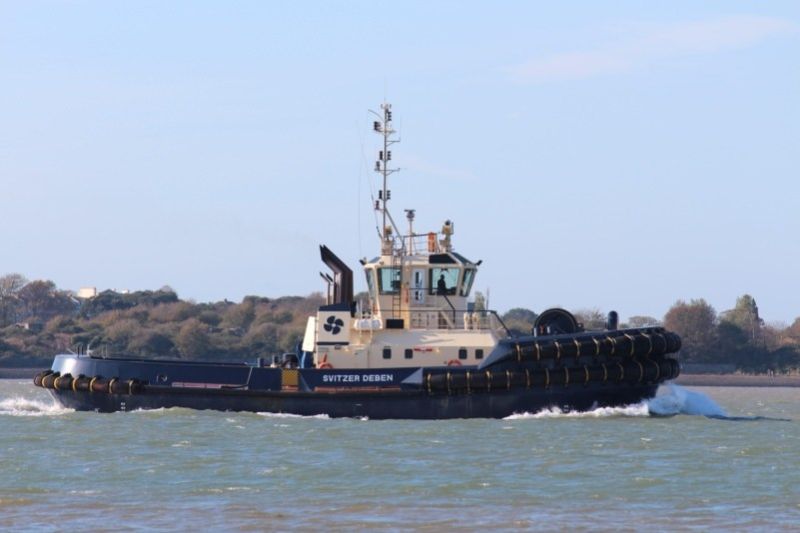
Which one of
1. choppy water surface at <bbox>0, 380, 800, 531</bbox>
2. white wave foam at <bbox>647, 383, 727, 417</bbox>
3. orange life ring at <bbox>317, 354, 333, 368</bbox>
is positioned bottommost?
choppy water surface at <bbox>0, 380, 800, 531</bbox>

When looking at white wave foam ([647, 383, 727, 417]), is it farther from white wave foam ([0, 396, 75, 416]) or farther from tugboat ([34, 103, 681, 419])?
white wave foam ([0, 396, 75, 416])

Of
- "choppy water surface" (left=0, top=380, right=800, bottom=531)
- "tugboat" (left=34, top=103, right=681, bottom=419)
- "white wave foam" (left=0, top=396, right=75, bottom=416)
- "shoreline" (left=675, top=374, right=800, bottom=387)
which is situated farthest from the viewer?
"shoreline" (left=675, top=374, right=800, bottom=387)

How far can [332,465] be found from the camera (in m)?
24.0

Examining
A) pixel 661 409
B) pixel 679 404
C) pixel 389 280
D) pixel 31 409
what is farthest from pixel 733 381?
pixel 389 280

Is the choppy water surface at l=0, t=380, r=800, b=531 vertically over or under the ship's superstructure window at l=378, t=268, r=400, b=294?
under

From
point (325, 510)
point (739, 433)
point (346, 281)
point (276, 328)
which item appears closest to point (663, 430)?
point (739, 433)

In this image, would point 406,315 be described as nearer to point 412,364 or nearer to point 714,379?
point 412,364

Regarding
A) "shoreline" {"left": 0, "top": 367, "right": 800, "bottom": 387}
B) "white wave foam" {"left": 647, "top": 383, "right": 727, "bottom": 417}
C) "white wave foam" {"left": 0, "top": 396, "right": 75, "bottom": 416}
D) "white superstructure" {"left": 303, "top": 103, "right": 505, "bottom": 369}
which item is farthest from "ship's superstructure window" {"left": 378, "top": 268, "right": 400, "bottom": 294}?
"shoreline" {"left": 0, "top": 367, "right": 800, "bottom": 387}

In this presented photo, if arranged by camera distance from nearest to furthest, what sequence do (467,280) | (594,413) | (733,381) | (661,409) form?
(594,413)
(467,280)
(661,409)
(733,381)

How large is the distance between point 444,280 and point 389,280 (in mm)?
1135

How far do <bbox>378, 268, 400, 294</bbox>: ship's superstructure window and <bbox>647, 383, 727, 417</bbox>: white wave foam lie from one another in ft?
18.7

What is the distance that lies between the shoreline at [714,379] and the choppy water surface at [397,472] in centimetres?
5904

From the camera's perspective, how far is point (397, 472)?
23125mm

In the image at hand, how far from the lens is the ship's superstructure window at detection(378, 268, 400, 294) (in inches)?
1286
